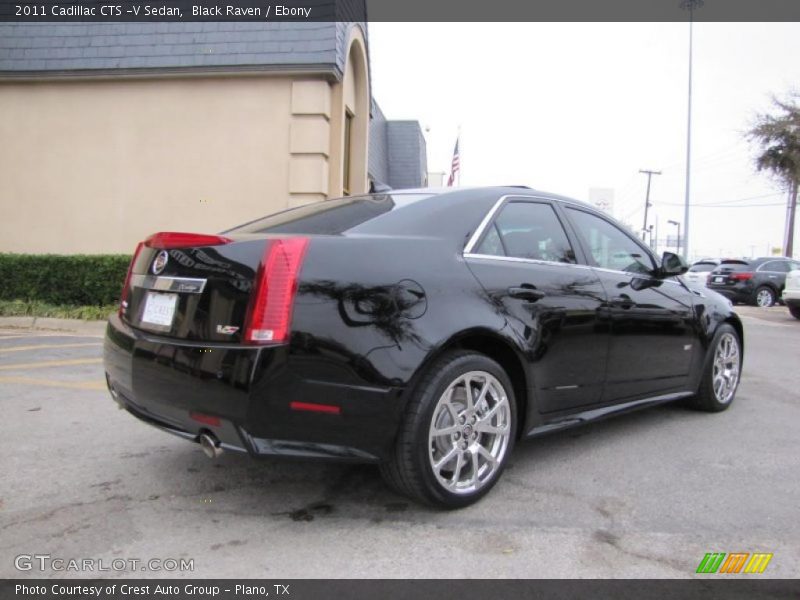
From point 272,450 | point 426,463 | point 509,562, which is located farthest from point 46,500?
point 509,562

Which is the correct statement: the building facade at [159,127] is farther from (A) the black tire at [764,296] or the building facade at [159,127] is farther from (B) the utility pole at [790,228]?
(B) the utility pole at [790,228]

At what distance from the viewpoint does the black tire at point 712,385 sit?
470 cm

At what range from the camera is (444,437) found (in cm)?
288

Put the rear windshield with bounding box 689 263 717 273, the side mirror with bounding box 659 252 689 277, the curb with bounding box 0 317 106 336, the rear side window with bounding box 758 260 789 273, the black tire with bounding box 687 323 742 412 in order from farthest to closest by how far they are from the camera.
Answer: the rear windshield with bounding box 689 263 717 273 → the rear side window with bounding box 758 260 789 273 → the curb with bounding box 0 317 106 336 → the black tire with bounding box 687 323 742 412 → the side mirror with bounding box 659 252 689 277

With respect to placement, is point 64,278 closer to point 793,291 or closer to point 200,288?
point 200,288

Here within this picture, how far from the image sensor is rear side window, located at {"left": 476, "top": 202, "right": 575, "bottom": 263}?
329 cm

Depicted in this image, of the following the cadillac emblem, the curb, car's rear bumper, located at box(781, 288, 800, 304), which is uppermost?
the cadillac emblem

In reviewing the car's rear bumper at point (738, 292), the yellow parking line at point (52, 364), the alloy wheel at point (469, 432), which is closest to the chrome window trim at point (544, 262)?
the alloy wheel at point (469, 432)

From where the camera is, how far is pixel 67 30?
10586 mm

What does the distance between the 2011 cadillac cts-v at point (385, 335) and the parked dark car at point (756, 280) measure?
55.3 ft

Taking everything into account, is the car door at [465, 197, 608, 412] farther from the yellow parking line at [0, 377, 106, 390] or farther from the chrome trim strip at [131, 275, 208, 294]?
the yellow parking line at [0, 377, 106, 390]

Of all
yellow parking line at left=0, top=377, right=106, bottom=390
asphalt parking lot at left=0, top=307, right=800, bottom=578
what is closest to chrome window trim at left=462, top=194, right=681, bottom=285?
asphalt parking lot at left=0, top=307, right=800, bottom=578

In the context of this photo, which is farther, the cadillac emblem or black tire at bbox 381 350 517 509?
the cadillac emblem

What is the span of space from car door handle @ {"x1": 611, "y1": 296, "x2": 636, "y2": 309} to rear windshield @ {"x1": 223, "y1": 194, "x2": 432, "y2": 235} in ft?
4.28
